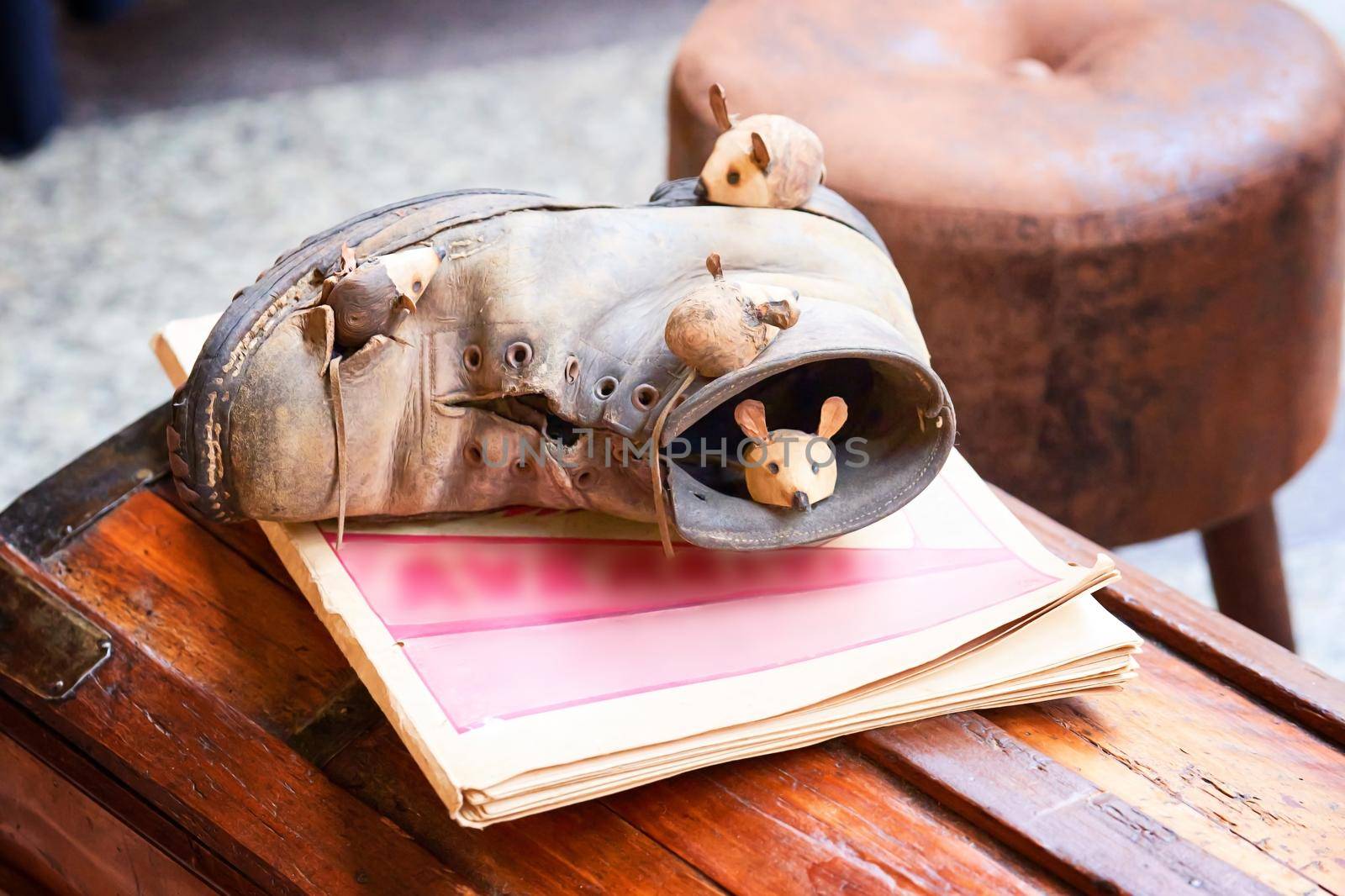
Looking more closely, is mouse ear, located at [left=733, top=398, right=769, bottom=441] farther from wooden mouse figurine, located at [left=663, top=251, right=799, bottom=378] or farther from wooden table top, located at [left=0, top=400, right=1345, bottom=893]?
wooden table top, located at [left=0, top=400, right=1345, bottom=893]

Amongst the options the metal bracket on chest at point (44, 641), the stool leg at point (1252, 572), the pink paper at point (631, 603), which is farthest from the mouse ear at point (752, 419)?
the stool leg at point (1252, 572)

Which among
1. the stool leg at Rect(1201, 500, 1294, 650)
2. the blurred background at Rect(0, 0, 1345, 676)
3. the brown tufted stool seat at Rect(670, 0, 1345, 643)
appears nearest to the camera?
the brown tufted stool seat at Rect(670, 0, 1345, 643)

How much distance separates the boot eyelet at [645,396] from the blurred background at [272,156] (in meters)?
1.19

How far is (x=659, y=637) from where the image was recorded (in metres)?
0.81

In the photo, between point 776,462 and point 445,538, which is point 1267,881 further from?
point 445,538

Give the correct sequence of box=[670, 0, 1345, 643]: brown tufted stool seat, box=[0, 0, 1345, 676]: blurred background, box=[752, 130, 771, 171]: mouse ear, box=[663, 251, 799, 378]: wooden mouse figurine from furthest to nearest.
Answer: box=[0, 0, 1345, 676]: blurred background, box=[670, 0, 1345, 643]: brown tufted stool seat, box=[752, 130, 771, 171]: mouse ear, box=[663, 251, 799, 378]: wooden mouse figurine

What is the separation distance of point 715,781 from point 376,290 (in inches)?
13.0

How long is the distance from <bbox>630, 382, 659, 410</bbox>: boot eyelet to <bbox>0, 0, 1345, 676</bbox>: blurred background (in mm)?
1186

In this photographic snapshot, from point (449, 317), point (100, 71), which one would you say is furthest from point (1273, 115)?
point (100, 71)

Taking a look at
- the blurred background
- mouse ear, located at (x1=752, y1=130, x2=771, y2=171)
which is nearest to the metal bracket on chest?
mouse ear, located at (x1=752, y1=130, x2=771, y2=171)

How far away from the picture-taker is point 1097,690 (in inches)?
32.6

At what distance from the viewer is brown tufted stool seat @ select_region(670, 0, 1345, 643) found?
3.82 ft

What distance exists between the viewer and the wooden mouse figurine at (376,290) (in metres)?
0.75

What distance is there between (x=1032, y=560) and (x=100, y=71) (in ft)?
6.71
